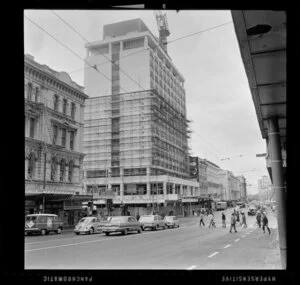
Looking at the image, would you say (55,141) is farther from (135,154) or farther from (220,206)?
(220,206)

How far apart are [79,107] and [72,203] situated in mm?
5833

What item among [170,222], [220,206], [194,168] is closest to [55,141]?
[170,222]

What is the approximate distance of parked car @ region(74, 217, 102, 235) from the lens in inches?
825

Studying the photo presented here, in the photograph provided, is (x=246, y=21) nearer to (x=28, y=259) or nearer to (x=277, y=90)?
(x=277, y=90)

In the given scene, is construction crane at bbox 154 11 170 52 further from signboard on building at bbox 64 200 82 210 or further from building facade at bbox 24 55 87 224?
signboard on building at bbox 64 200 82 210

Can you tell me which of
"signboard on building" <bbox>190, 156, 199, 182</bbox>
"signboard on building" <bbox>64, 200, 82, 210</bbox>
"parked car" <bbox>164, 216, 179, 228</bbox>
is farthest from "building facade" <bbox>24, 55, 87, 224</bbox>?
"signboard on building" <bbox>190, 156, 199, 182</bbox>

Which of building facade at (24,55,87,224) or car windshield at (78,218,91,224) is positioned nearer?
building facade at (24,55,87,224)

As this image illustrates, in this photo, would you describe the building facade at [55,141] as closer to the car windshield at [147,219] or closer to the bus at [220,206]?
the car windshield at [147,219]

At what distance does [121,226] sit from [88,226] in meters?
2.06

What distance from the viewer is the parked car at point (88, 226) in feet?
68.8

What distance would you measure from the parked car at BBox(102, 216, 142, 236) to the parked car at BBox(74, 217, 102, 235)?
3.23ft
